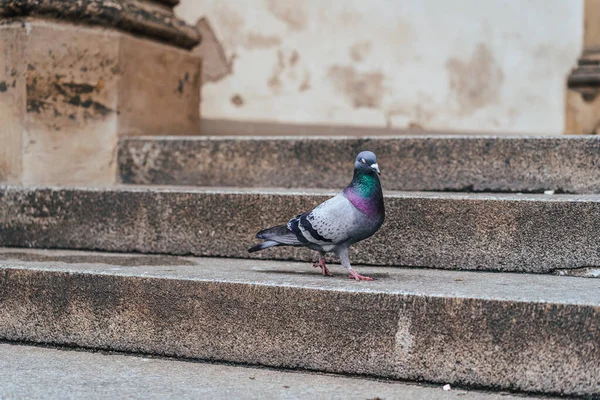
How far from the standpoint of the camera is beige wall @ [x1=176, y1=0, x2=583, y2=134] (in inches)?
238

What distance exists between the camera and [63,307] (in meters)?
2.81

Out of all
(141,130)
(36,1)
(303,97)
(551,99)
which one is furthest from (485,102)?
(36,1)

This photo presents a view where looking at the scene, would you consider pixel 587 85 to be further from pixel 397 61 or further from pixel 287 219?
pixel 287 219

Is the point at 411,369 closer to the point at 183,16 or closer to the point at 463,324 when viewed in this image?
the point at 463,324

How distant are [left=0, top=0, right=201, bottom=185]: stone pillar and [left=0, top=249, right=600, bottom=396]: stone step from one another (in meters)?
1.05

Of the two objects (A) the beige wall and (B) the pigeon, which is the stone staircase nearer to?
(B) the pigeon

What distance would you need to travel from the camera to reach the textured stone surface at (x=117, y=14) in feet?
12.9

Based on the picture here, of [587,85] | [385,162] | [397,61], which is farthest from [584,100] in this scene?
[385,162]

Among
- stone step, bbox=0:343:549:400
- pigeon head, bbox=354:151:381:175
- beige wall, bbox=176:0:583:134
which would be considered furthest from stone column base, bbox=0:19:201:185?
beige wall, bbox=176:0:583:134

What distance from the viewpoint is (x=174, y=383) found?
2.37 metres

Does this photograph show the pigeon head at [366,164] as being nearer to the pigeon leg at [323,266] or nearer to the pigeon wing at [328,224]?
the pigeon wing at [328,224]

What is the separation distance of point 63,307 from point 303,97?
3883 millimetres

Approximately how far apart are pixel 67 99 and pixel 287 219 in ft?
4.92

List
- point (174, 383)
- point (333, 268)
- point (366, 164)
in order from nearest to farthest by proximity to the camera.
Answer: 1. point (174, 383)
2. point (366, 164)
3. point (333, 268)
